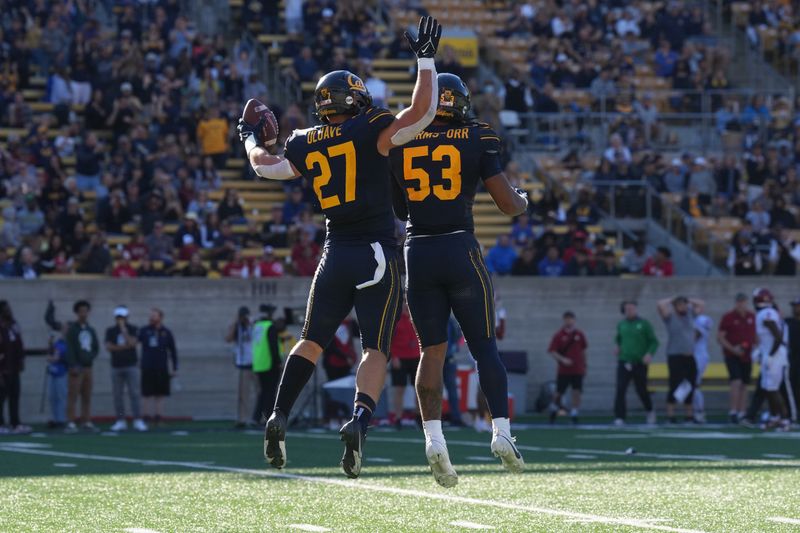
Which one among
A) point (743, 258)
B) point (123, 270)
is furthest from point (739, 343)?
point (123, 270)

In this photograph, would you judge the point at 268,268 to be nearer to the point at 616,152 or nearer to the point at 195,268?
the point at 195,268

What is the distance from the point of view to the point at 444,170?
905 cm

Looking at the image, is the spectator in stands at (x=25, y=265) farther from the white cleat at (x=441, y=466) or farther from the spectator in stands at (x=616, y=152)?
the white cleat at (x=441, y=466)

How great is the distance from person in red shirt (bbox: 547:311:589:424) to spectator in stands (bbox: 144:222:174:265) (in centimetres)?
587

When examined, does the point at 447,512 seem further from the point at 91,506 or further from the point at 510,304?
the point at 510,304

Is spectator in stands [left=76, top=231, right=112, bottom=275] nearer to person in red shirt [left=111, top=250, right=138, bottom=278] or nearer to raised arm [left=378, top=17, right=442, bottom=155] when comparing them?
person in red shirt [left=111, top=250, right=138, bottom=278]

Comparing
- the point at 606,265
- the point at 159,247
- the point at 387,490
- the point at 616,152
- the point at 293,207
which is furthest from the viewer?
the point at 616,152

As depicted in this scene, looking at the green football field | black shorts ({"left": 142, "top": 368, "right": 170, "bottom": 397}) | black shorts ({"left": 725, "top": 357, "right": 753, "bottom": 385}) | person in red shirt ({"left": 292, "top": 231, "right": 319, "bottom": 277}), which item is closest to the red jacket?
the green football field

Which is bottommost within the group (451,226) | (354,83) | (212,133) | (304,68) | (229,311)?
(229,311)

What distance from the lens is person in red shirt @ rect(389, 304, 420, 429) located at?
20.5 m

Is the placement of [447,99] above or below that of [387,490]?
above

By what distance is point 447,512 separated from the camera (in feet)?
32.4

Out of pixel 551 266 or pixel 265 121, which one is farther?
pixel 551 266

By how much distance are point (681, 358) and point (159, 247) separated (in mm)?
7855
